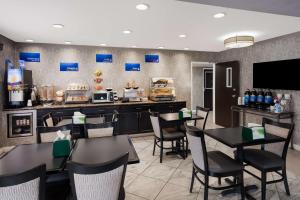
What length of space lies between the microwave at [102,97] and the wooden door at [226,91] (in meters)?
3.37

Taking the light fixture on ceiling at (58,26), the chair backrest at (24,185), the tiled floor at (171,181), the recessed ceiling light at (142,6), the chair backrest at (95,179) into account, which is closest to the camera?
the chair backrest at (24,185)

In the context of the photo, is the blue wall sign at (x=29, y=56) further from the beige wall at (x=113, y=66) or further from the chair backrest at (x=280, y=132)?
the chair backrest at (x=280, y=132)

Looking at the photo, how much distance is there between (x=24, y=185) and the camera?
1.17 metres

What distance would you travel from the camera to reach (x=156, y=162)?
3.55 m

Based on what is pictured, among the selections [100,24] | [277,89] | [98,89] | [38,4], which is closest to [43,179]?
[38,4]

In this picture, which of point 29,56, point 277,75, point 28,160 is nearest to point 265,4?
point 28,160

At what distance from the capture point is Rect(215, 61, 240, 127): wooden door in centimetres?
558

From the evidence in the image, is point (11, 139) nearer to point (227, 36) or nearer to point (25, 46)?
point (25, 46)

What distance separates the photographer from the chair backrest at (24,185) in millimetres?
1111

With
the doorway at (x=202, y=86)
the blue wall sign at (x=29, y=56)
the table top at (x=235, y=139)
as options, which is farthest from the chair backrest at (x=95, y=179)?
the doorway at (x=202, y=86)

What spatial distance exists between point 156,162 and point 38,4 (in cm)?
298

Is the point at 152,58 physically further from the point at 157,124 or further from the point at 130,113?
the point at 157,124

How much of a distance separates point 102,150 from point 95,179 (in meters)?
0.67

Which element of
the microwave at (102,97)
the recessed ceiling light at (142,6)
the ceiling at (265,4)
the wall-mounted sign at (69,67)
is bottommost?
the microwave at (102,97)
